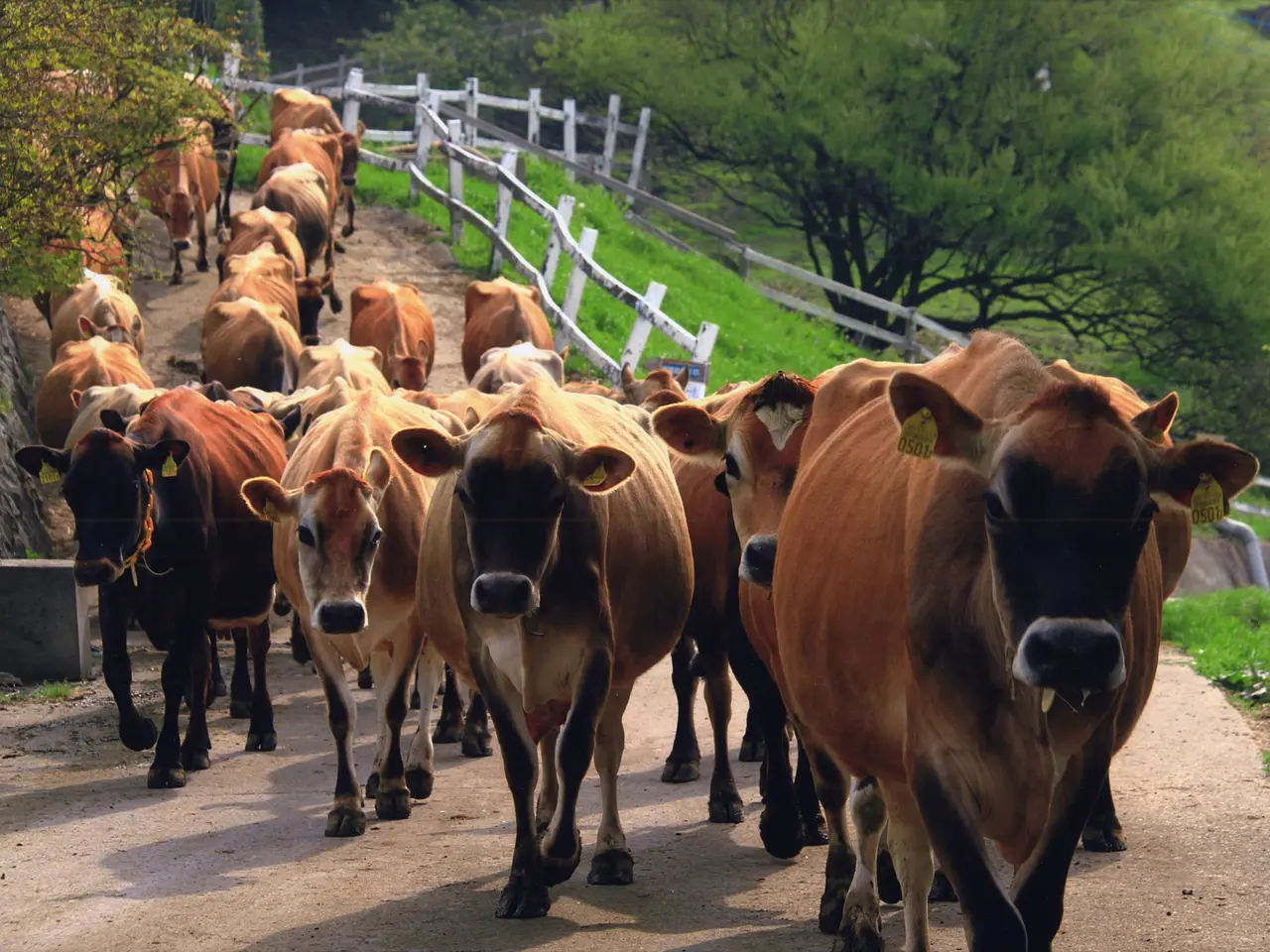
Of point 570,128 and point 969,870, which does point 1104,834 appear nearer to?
point 969,870

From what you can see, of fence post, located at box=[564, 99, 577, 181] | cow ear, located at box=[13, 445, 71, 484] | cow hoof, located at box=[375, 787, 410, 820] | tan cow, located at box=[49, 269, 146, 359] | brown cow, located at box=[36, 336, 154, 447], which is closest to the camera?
cow hoof, located at box=[375, 787, 410, 820]

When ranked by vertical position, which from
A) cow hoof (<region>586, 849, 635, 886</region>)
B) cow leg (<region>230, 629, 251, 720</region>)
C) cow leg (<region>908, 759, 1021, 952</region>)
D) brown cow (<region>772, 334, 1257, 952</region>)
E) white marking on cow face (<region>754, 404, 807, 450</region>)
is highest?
brown cow (<region>772, 334, 1257, 952</region>)

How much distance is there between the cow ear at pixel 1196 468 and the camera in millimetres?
4906

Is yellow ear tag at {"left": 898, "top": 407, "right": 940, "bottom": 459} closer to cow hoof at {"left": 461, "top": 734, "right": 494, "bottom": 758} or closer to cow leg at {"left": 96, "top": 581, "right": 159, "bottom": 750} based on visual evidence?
cow hoof at {"left": 461, "top": 734, "right": 494, "bottom": 758}

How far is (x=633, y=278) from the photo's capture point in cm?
2841

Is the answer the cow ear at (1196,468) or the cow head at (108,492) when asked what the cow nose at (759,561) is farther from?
the cow head at (108,492)

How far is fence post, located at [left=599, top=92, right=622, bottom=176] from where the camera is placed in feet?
122

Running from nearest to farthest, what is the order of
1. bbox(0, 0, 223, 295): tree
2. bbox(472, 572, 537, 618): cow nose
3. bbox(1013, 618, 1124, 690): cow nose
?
bbox(1013, 618, 1124, 690): cow nose, bbox(472, 572, 537, 618): cow nose, bbox(0, 0, 223, 295): tree

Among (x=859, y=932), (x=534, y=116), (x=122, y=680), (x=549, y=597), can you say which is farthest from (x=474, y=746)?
(x=534, y=116)

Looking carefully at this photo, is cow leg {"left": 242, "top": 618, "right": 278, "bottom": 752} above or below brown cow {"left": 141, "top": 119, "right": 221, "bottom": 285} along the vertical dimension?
above

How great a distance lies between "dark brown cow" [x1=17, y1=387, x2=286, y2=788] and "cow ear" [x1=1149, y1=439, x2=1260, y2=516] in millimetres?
6562

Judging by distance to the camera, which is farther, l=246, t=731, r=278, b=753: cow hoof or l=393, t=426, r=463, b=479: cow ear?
l=246, t=731, r=278, b=753: cow hoof

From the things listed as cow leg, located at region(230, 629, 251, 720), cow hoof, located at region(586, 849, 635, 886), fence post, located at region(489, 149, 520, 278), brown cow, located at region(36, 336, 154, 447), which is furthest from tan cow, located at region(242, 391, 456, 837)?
fence post, located at region(489, 149, 520, 278)

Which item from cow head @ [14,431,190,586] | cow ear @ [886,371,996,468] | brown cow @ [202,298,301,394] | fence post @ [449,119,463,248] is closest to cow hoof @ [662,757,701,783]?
cow head @ [14,431,190,586]
